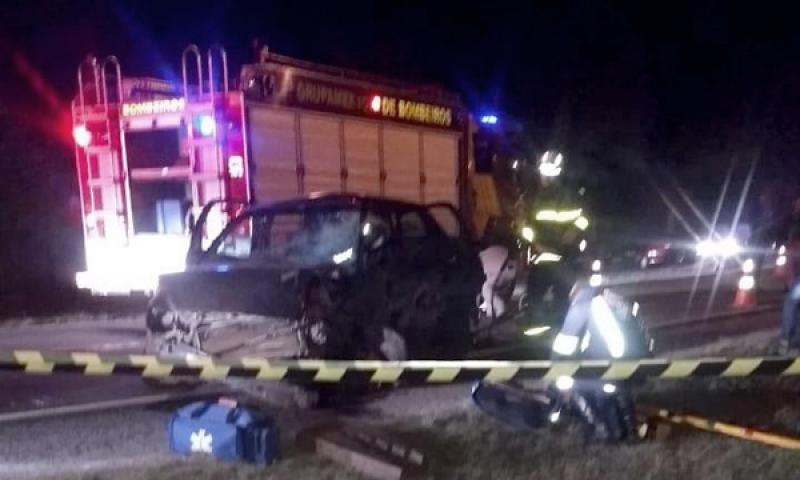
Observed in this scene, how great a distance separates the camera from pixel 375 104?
486 inches

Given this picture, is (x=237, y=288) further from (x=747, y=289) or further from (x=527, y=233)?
(x=747, y=289)

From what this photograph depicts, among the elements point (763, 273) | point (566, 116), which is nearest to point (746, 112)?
point (566, 116)

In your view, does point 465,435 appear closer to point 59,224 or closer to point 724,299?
point 724,299

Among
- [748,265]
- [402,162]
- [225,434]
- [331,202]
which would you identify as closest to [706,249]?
[748,265]

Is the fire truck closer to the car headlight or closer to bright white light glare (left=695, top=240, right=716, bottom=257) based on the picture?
the car headlight

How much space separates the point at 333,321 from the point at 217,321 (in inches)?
33.2

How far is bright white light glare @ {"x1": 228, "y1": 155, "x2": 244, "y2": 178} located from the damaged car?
2022 millimetres

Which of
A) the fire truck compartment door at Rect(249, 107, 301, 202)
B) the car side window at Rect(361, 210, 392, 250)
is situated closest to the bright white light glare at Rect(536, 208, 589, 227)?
the fire truck compartment door at Rect(249, 107, 301, 202)

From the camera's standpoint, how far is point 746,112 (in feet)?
104

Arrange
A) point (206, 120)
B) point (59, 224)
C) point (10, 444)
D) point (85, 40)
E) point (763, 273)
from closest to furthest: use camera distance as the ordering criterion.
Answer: point (10, 444) → point (206, 120) → point (763, 273) → point (59, 224) → point (85, 40)

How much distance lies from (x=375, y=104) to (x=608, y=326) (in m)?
7.19

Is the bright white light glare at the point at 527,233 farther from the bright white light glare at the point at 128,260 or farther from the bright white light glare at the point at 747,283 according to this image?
the bright white light glare at the point at 128,260

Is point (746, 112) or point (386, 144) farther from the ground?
point (746, 112)

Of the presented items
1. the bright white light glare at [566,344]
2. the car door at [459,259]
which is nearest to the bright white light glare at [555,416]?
the bright white light glare at [566,344]
